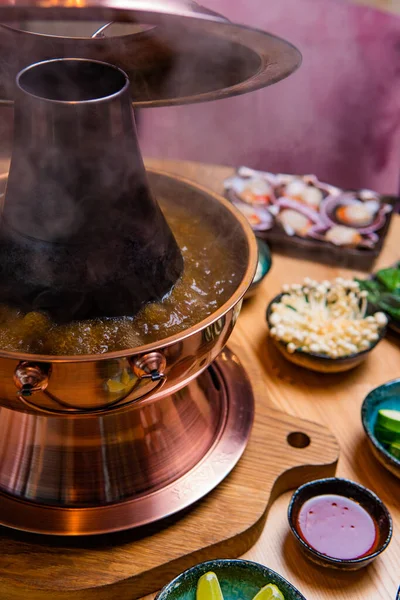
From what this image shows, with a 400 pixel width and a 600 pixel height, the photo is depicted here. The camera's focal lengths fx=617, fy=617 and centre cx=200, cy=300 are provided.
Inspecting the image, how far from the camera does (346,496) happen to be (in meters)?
1.85

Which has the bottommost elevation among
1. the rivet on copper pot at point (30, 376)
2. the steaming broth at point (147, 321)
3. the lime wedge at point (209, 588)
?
the lime wedge at point (209, 588)

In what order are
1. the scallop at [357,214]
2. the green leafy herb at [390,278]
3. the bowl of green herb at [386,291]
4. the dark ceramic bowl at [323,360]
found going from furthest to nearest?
1. the scallop at [357,214]
2. the green leafy herb at [390,278]
3. the bowl of green herb at [386,291]
4. the dark ceramic bowl at [323,360]

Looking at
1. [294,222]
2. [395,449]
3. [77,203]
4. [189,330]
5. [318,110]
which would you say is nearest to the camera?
[189,330]

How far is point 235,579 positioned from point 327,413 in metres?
0.80

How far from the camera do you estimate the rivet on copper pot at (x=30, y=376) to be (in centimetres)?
135

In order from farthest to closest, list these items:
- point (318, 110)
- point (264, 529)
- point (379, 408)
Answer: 1. point (318, 110)
2. point (379, 408)
3. point (264, 529)

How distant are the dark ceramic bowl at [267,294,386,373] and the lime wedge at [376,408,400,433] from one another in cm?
27

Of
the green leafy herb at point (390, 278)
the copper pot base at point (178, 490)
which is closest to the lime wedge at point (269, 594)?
the copper pot base at point (178, 490)

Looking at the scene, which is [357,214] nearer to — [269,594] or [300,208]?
[300,208]

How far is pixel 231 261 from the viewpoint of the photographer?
6.41ft

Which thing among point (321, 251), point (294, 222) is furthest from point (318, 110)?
point (321, 251)

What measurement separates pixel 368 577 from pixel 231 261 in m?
1.00

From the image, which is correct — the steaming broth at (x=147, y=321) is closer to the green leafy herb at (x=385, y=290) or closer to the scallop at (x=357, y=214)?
the green leafy herb at (x=385, y=290)

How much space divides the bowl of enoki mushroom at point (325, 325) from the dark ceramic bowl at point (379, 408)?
169 mm
